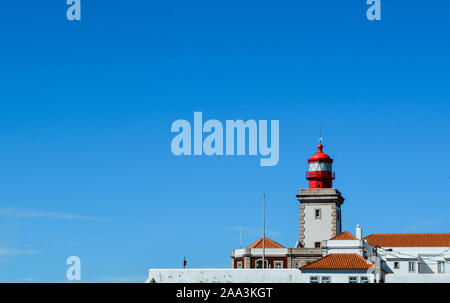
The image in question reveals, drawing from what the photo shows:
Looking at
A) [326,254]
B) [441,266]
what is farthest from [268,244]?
[441,266]

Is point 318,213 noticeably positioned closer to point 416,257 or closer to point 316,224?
point 316,224

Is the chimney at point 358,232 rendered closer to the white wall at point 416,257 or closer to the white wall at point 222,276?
the white wall at point 416,257

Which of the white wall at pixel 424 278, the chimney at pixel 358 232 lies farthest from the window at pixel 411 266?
the white wall at pixel 424 278

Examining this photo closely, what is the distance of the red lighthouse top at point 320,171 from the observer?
122 meters

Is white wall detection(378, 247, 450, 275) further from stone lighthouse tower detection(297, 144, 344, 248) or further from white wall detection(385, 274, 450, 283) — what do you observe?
white wall detection(385, 274, 450, 283)

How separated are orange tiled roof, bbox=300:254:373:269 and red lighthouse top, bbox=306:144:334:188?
26.9 metres

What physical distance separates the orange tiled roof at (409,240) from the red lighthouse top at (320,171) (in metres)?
11.0

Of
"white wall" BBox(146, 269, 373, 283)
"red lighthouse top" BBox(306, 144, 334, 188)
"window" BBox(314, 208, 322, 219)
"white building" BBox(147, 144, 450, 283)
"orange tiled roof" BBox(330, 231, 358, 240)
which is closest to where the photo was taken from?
"white wall" BBox(146, 269, 373, 283)

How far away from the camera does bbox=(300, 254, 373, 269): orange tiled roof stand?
92.0 metres

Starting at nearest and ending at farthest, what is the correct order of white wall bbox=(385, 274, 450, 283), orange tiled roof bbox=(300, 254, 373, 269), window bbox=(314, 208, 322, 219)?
white wall bbox=(385, 274, 450, 283) → orange tiled roof bbox=(300, 254, 373, 269) → window bbox=(314, 208, 322, 219)

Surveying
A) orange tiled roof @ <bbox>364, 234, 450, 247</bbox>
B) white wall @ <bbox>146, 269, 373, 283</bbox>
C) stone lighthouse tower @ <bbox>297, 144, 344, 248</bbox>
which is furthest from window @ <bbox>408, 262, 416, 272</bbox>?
white wall @ <bbox>146, 269, 373, 283</bbox>

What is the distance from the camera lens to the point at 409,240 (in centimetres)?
11156
